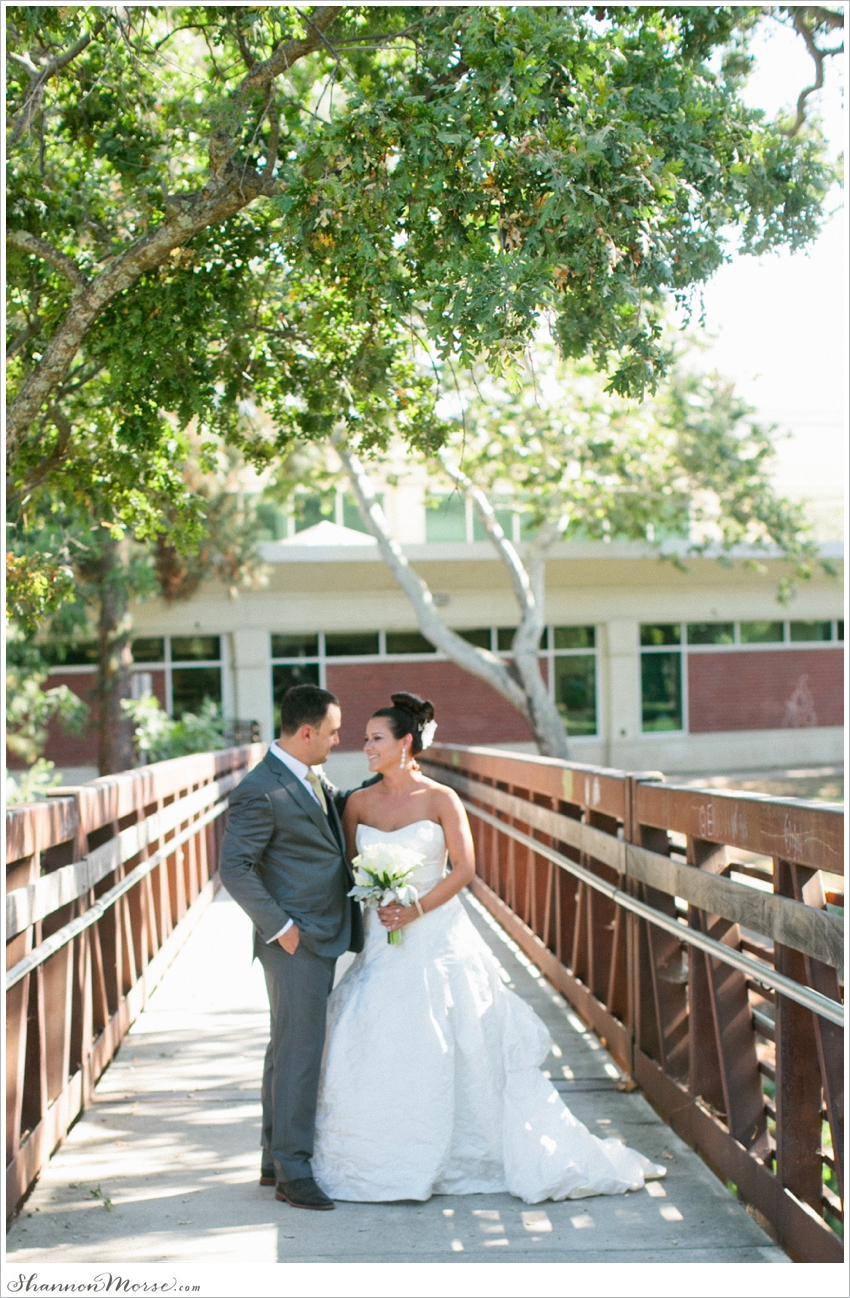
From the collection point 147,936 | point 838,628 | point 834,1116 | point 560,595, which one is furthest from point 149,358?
point 838,628

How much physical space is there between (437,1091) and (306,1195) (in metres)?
0.58

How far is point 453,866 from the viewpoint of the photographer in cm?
491

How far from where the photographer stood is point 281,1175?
443cm

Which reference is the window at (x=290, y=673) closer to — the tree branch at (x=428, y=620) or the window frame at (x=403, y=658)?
the window frame at (x=403, y=658)

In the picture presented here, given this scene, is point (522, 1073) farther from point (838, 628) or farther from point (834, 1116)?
point (838, 628)

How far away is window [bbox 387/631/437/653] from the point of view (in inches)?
1067

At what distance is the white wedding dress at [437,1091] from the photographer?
4.45 m

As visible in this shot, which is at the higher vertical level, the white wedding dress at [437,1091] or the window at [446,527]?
the window at [446,527]

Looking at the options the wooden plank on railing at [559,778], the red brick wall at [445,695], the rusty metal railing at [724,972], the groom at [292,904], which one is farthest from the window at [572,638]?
the groom at [292,904]

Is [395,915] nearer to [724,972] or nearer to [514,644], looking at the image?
[724,972]

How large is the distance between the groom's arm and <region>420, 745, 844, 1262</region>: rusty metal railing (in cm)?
155

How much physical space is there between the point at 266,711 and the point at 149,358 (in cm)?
2012

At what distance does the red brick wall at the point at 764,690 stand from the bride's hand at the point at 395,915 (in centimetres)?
2504

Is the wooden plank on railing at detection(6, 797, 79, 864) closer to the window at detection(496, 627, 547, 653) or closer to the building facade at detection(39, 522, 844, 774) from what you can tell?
the building facade at detection(39, 522, 844, 774)
